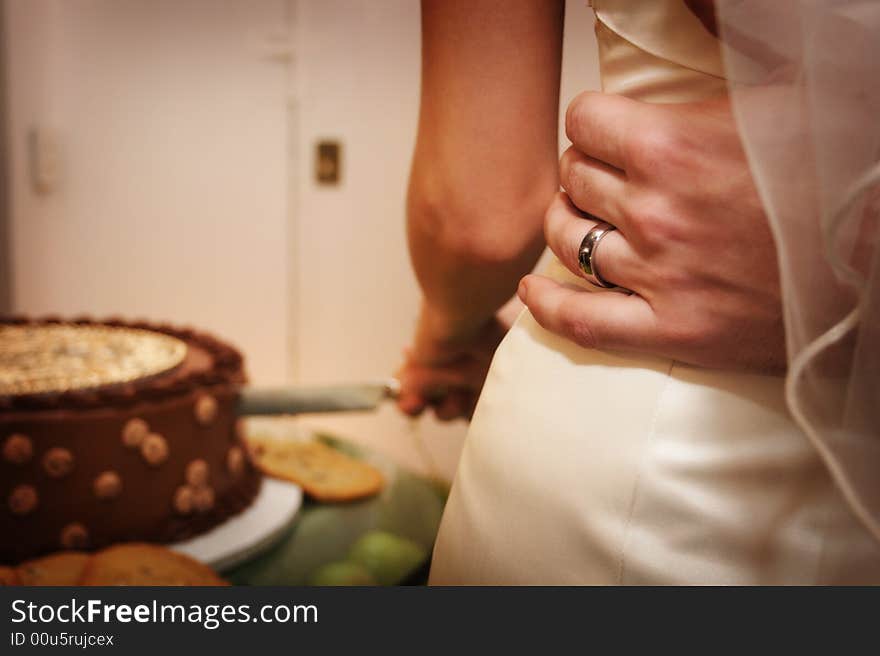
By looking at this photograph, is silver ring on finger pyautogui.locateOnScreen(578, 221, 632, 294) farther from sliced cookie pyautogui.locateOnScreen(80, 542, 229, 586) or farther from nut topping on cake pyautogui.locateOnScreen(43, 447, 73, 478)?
nut topping on cake pyautogui.locateOnScreen(43, 447, 73, 478)

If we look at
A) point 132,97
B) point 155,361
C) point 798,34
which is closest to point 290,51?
point 132,97

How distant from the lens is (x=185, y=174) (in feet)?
6.77

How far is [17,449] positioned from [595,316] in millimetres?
899

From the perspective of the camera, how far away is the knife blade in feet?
3.55

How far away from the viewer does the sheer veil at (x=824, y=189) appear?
1.01 ft

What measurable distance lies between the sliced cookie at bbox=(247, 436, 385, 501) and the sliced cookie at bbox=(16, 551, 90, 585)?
1.16 feet

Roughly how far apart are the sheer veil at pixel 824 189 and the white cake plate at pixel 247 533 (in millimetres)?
883

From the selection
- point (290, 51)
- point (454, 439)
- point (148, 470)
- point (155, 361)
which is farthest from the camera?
point (290, 51)

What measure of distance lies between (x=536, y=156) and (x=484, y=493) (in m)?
0.20

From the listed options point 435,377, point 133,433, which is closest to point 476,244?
point 435,377

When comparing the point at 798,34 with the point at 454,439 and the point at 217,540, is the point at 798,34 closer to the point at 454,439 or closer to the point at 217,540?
the point at 454,439

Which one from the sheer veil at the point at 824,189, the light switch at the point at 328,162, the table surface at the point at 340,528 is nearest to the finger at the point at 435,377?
the table surface at the point at 340,528

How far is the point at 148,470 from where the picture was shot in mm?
1084

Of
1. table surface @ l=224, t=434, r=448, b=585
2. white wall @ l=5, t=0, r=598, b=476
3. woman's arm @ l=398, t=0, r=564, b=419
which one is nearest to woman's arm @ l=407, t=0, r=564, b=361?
woman's arm @ l=398, t=0, r=564, b=419
